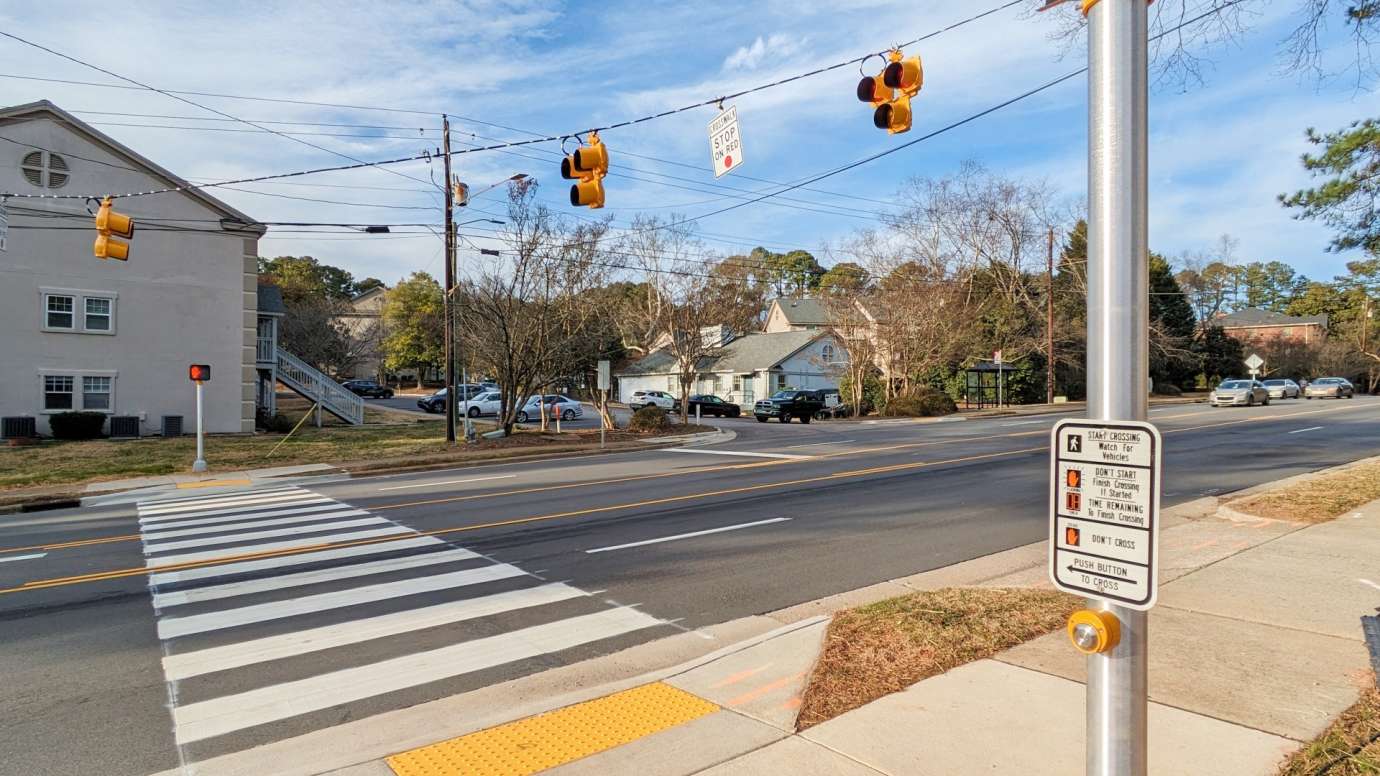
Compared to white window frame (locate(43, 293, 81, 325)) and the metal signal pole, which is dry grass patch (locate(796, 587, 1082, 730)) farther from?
white window frame (locate(43, 293, 81, 325))

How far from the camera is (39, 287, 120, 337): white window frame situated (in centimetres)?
2375

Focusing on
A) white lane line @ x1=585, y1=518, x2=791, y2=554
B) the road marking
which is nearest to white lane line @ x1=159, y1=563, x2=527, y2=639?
white lane line @ x1=585, y1=518, x2=791, y2=554

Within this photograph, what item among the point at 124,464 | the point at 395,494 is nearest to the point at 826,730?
the point at 395,494

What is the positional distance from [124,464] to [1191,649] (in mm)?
22277

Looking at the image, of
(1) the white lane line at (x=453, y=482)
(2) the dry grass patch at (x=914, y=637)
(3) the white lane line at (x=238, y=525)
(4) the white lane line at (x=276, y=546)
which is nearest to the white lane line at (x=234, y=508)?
(3) the white lane line at (x=238, y=525)

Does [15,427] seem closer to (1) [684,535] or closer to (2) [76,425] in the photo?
(2) [76,425]

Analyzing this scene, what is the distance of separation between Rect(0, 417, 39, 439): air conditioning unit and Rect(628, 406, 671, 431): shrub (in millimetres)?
18344

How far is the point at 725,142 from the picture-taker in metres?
12.8

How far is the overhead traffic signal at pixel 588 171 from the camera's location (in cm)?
1191

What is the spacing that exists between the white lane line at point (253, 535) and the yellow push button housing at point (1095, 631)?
9620 millimetres

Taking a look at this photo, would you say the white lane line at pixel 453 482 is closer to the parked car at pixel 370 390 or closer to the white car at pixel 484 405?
the white car at pixel 484 405

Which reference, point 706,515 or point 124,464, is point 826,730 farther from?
point 124,464

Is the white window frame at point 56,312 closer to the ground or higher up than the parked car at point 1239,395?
higher up

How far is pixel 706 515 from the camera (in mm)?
11336
